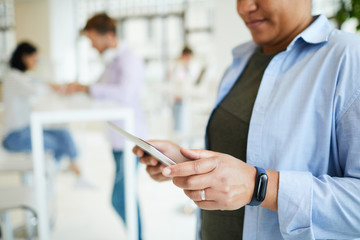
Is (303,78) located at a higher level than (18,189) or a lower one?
higher

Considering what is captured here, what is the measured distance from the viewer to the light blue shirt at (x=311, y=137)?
0.61 metres

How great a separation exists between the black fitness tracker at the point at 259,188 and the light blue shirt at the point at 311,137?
0.04 meters

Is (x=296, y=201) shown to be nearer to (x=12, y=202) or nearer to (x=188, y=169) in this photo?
(x=188, y=169)

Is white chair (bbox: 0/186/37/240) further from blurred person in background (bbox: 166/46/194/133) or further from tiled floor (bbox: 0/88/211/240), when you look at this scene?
blurred person in background (bbox: 166/46/194/133)

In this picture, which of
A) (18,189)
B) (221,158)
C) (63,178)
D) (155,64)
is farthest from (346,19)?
(155,64)

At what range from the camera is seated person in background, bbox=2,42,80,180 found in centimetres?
252

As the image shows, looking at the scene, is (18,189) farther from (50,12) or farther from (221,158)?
(50,12)

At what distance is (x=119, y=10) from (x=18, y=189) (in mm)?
6676

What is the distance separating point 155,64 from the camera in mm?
7238

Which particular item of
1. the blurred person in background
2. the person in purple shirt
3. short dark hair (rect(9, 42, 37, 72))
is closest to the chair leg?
the person in purple shirt

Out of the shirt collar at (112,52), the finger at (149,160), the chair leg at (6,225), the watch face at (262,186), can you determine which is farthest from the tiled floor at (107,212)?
the watch face at (262,186)

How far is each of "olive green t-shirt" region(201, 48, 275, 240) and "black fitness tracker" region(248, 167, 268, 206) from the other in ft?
0.66

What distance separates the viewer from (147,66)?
720 centimetres

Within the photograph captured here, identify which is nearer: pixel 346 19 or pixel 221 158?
pixel 221 158
